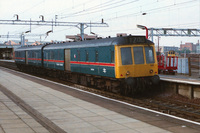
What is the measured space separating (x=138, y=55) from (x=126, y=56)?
32.8 inches

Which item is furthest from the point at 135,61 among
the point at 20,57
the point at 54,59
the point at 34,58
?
the point at 20,57

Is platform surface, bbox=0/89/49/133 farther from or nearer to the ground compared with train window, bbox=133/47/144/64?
nearer to the ground

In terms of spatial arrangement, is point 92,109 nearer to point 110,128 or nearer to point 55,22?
point 110,128

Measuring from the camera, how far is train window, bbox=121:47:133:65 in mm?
16344

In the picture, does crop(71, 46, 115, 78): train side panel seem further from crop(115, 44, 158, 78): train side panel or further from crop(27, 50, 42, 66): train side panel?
crop(27, 50, 42, 66): train side panel

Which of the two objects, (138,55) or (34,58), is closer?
(138,55)

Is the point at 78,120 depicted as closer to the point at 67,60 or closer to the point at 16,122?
the point at 16,122

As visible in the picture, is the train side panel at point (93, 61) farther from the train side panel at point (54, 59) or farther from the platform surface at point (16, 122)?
the platform surface at point (16, 122)

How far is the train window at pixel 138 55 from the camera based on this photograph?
16.7 meters

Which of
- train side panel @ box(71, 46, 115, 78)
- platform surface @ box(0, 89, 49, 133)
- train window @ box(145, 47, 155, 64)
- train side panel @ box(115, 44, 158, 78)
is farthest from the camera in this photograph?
train side panel @ box(71, 46, 115, 78)

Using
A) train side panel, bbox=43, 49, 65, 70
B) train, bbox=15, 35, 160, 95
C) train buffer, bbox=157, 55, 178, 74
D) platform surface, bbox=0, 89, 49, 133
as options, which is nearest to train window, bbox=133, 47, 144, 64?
train, bbox=15, 35, 160, 95

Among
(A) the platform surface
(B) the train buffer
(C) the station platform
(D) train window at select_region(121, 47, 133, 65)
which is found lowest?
(C) the station platform

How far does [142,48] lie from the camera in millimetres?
16969

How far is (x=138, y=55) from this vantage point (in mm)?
16781
